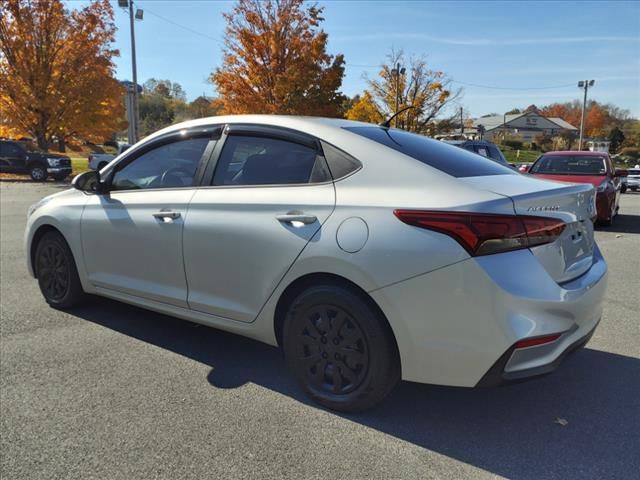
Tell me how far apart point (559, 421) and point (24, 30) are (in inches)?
1065

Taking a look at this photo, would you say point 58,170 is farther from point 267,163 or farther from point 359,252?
point 359,252

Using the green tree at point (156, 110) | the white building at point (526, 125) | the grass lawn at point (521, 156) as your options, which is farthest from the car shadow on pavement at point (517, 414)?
the white building at point (526, 125)

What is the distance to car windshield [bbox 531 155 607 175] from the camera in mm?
10805

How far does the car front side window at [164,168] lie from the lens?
3592 millimetres

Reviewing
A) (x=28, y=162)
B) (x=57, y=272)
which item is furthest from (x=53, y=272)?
(x=28, y=162)

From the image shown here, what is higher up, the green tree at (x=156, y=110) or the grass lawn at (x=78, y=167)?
the green tree at (x=156, y=110)

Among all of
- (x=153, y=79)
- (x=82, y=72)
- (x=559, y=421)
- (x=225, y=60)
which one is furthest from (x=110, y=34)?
(x=153, y=79)

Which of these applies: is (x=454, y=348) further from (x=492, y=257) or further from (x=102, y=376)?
(x=102, y=376)

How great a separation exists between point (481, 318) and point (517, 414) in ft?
2.97

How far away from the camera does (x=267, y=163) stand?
3205mm

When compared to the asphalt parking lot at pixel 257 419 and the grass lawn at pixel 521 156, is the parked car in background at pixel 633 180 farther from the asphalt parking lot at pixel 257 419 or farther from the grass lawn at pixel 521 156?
the grass lawn at pixel 521 156

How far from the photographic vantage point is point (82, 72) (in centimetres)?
2384

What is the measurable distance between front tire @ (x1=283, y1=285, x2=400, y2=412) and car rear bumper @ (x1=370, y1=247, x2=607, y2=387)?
4.0 inches

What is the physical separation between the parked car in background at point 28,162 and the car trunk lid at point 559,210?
23498 mm
